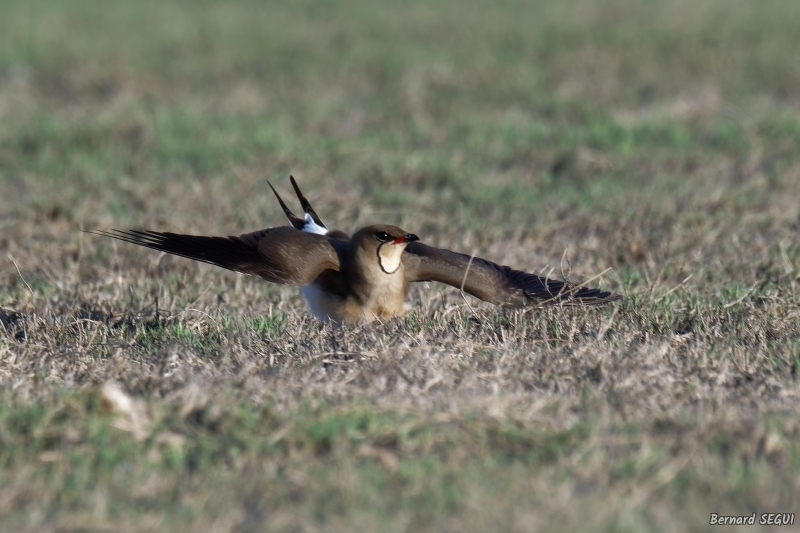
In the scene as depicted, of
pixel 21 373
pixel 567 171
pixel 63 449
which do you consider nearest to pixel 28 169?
pixel 567 171

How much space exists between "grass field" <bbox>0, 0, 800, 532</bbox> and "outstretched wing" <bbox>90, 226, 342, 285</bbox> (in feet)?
0.85

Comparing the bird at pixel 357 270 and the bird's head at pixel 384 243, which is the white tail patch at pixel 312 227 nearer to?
the bird at pixel 357 270

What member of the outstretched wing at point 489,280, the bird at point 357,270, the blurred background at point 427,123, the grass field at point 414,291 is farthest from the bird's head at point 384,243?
the blurred background at point 427,123

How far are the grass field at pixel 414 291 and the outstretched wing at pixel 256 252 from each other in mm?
258

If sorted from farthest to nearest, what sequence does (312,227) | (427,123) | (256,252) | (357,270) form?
(427,123) → (312,227) → (357,270) → (256,252)

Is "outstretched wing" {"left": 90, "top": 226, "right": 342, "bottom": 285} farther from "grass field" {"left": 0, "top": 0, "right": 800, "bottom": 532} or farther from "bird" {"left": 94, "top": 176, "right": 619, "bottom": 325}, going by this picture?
"grass field" {"left": 0, "top": 0, "right": 800, "bottom": 532}

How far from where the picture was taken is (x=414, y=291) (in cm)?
613

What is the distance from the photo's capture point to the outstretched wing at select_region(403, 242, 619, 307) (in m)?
5.23

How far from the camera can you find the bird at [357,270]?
5.07 metres

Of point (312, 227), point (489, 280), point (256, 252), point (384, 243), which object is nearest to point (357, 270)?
point (384, 243)

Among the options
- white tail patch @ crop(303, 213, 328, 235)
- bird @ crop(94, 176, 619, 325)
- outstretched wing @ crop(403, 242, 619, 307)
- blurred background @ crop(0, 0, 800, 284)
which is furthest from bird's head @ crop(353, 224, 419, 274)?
blurred background @ crop(0, 0, 800, 284)

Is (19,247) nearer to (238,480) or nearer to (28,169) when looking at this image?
(28,169)

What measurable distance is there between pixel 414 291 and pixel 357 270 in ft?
2.93

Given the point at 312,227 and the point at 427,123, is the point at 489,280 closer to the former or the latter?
the point at 312,227
